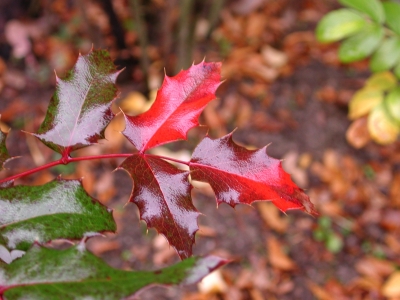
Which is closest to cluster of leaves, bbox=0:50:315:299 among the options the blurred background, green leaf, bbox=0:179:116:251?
green leaf, bbox=0:179:116:251

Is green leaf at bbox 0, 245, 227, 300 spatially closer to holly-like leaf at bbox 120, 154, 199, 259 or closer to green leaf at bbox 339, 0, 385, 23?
holly-like leaf at bbox 120, 154, 199, 259

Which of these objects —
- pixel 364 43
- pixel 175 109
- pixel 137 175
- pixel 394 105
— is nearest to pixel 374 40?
pixel 364 43

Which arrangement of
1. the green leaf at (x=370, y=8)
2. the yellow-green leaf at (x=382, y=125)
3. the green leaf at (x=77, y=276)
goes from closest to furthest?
the green leaf at (x=77, y=276), the green leaf at (x=370, y=8), the yellow-green leaf at (x=382, y=125)

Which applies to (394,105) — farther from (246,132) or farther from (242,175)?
(246,132)

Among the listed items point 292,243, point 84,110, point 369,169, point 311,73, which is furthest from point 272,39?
point 84,110

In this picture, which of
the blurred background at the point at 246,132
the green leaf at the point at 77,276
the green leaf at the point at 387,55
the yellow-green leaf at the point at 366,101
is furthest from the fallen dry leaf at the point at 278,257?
the green leaf at the point at 77,276

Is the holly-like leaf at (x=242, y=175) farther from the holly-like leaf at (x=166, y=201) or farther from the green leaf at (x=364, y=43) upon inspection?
the green leaf at (x=364, y=43)
